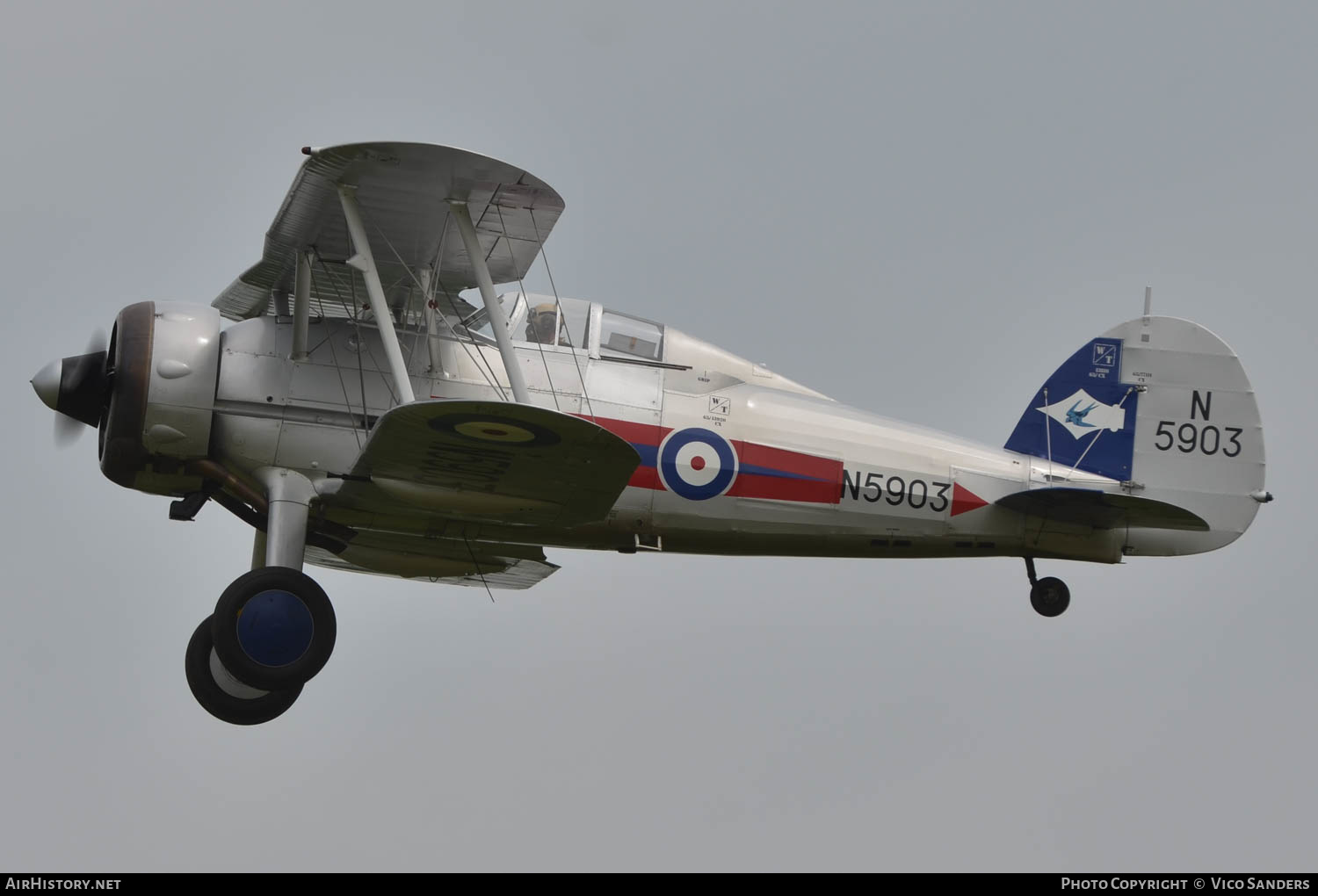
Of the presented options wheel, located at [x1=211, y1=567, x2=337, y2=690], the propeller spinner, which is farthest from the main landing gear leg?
the propeller spinner

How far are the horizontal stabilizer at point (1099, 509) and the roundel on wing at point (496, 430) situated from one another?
3.66 m

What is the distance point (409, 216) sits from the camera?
Result: 1045 centimetres

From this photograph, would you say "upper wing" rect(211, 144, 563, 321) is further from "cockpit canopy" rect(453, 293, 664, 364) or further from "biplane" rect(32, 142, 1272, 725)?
"cockpit canopy" rect(453, 293, 664, 364)

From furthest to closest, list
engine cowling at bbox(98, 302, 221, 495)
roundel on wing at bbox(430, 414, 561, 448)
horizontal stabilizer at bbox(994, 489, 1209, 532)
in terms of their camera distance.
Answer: horizontal stabilizer at bbox(994, 489, 1209, 532) < engine cowling at bbox(98, 302, 221, 495) < roundel on wing at bbox(430, 414, 561, 448)

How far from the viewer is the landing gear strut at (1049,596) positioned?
1199cm

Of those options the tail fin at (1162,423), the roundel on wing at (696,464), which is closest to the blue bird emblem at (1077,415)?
the tail fin at (1162,423)

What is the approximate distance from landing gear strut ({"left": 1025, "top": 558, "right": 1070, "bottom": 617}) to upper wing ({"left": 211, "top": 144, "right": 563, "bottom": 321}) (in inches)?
167

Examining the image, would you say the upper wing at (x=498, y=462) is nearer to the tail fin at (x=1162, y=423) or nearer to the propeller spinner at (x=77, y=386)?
A: the propeller spinner at (x=77, y=386)

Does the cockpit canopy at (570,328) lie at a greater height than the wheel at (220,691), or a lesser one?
greater

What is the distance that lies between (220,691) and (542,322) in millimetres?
3085

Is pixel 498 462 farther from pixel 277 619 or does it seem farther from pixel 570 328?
pixel 277 619

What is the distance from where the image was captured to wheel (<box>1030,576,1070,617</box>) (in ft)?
39.3
